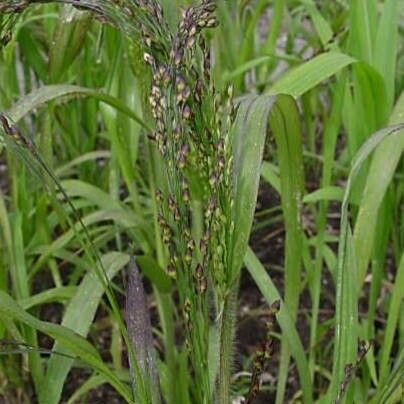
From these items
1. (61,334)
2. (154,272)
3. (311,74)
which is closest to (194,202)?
(154,272)

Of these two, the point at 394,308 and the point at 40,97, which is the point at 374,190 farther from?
the point at 40,97

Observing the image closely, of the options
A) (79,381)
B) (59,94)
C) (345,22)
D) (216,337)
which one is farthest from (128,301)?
(345,22)

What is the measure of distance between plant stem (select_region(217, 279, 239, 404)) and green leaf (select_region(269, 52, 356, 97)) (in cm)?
25

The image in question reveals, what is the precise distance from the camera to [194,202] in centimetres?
105

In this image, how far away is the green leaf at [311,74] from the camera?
99 cm

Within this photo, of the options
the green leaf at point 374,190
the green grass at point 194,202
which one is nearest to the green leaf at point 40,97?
the green grass at point 194,202

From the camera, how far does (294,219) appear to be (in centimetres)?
99

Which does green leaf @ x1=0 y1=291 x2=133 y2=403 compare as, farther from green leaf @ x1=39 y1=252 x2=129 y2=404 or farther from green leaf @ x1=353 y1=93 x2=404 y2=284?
green leaf @ x1=353 y1=93 x2=404 y2=284

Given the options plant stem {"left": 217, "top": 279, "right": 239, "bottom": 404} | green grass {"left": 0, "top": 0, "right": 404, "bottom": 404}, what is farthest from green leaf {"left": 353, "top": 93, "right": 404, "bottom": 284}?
plant stem {"left": 217, "top": 279, "right": 239, "bottom": 404}

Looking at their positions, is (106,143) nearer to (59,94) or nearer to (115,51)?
(115,51)

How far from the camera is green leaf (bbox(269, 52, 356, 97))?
0.99m

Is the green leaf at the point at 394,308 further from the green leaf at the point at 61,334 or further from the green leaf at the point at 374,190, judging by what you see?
Result: the green leaf at the point at 61,334

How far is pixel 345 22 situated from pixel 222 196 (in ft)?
3.36

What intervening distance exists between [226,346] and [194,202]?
258 mm
